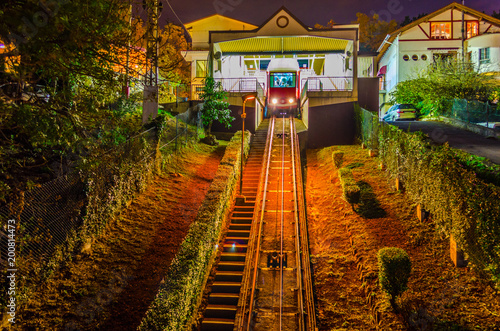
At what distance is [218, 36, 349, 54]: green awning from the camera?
3281cm

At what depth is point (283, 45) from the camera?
34062mm

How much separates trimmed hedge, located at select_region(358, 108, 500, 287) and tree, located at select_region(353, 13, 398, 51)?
54492 mm

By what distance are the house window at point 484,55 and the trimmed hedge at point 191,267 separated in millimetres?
33576

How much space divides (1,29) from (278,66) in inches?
1069

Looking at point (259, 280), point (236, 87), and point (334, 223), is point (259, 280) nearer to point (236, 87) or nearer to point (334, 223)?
point (334, 223)

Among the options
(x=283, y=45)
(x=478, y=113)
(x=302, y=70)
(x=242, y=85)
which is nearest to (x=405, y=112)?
(x=478, y=113)

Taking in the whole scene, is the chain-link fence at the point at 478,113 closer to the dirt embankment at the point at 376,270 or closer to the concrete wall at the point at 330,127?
the concrete wall at the point at 330,127

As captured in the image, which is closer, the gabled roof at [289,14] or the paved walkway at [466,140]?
the paved walkway at [466,140]

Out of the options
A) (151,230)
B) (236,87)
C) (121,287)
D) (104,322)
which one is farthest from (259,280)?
(236,87)

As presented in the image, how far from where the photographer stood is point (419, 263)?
10.0m

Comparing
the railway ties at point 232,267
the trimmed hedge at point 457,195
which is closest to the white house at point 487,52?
the railway ties at point 232,267

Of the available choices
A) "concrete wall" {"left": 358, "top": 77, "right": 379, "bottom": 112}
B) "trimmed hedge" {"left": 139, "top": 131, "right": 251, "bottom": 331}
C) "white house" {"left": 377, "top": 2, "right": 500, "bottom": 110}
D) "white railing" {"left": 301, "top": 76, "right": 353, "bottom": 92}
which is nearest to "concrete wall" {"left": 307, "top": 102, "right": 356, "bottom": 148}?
"concrete wall" {"left": 358, "top": 77, "right": 379, "bottom": 112}

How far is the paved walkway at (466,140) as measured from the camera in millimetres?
14594

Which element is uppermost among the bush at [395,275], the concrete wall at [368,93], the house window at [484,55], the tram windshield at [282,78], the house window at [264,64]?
the house window at [484,55]
